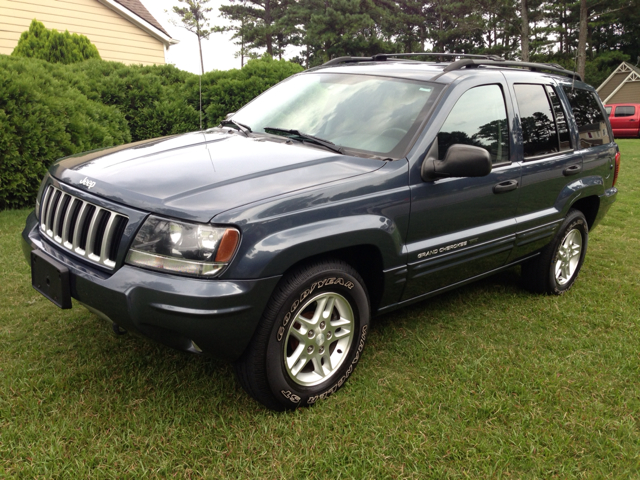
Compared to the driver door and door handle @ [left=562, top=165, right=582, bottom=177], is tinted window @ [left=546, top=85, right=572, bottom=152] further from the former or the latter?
the driver door

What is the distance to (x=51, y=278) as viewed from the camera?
276cm

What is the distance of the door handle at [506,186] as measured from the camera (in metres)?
3.69

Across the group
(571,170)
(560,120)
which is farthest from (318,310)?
(560,120)

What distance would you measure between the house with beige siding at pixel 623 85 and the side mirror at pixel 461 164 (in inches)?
1540

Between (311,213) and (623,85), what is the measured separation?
→ 138 feet

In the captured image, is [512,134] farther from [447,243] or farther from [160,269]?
[160,269]

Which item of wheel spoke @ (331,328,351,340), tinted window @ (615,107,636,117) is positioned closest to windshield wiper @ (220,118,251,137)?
wheel spoke @ (331,328,351,340)

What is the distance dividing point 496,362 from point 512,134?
5.28 ft

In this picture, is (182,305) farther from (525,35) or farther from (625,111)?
(525,35)

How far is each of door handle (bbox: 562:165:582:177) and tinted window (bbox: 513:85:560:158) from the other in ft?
0.62

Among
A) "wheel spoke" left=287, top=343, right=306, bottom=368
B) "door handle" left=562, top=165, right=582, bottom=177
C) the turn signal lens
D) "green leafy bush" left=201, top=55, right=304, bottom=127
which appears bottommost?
"wheel spoke" left=287, top=343, right=306, bottom=368

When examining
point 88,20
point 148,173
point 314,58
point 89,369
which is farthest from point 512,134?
point 314,58

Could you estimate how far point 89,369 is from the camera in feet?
10.4

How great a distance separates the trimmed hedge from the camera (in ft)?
21.8
